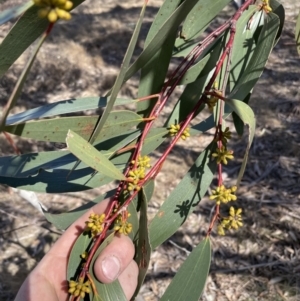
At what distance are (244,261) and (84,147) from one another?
1509mm

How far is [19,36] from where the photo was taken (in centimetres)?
55

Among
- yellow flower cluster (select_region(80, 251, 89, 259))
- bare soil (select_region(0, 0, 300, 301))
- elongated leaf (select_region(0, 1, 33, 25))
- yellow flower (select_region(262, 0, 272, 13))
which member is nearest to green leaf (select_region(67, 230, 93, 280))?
yellow flower cluster (select_region(80, 251, 89, 259))

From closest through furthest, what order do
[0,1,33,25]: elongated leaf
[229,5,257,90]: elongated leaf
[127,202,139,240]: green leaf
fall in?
[0,1,33,25]: elongated leaf < [127,202,139,240]: green leaf < [229,5,257,90]: elongated leaf

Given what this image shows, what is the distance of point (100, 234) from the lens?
2.23 feet

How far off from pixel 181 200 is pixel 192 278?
132 millimetres

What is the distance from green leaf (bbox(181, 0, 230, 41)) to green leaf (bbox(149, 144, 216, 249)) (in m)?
0.21

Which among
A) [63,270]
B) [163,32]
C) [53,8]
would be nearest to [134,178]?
[163,32]

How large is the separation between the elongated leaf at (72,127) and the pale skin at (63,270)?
0.14 m

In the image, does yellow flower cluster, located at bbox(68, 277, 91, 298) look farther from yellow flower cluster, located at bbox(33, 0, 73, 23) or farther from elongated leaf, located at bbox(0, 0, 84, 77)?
yellow flower cluster, located at bbox(33, 0, 73, 23)

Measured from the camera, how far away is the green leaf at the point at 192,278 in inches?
30.3

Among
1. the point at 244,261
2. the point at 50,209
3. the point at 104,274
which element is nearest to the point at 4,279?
the point at 50,209

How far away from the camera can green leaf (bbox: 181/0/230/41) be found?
0.81 m

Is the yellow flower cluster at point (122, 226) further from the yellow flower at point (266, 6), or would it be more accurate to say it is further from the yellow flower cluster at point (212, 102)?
the yellow flower at point (266, 6)

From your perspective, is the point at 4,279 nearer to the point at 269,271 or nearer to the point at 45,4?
the point at 269,271
